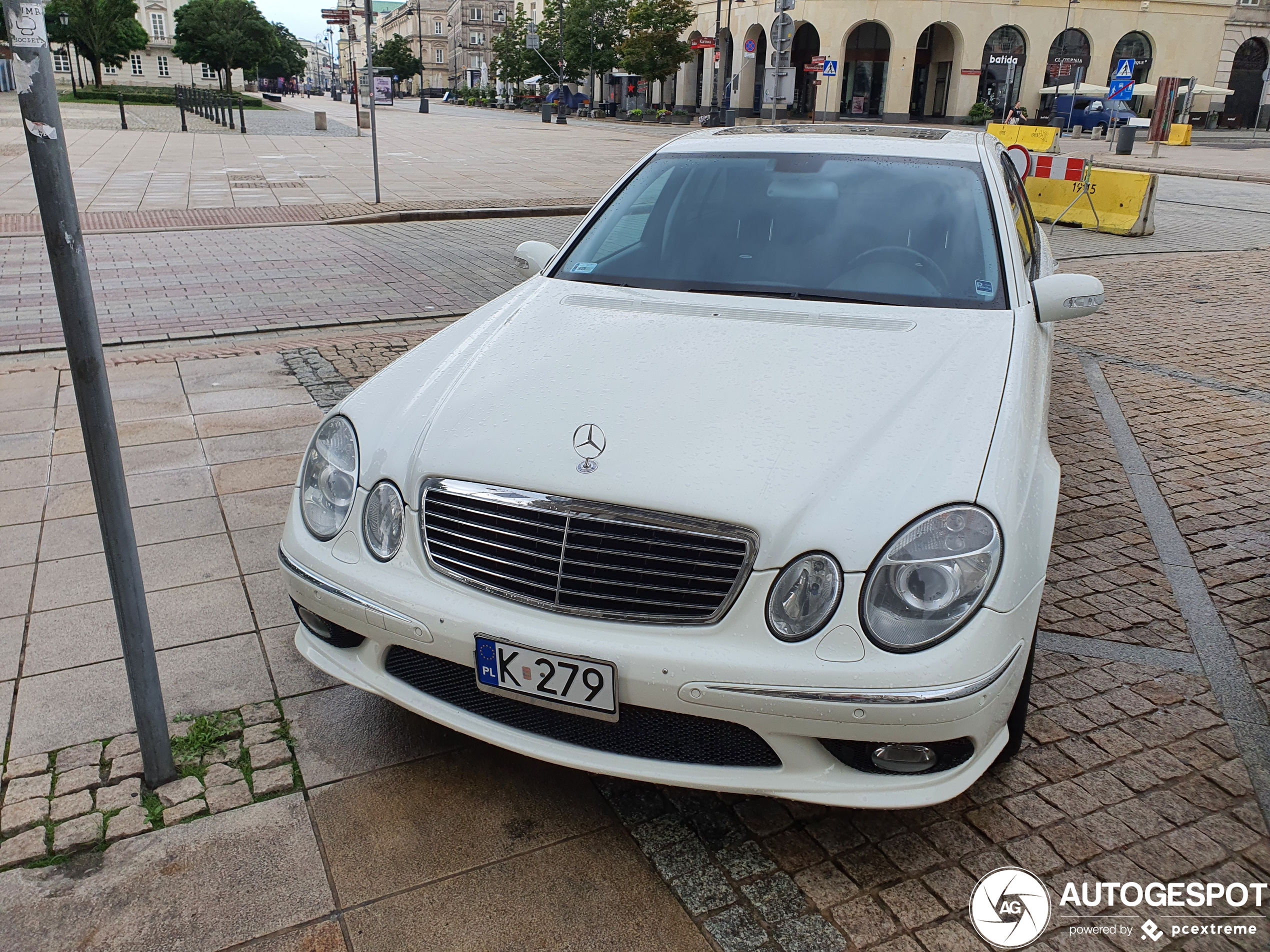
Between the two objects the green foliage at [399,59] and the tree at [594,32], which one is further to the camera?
the green foliage at [399,59]

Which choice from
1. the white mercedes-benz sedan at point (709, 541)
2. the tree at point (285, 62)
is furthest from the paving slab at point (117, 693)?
the tree at point (285, 62)

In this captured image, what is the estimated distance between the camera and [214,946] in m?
2.26

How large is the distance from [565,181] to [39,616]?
1666 cm

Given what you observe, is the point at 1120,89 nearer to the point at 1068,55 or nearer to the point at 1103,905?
the point at 1068,55

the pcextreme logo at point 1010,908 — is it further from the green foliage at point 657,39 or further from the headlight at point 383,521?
the green foliage at point 657,39

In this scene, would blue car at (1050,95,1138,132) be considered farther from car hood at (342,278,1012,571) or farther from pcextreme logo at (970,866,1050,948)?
pcextreme logo at (970,866,1050,948)

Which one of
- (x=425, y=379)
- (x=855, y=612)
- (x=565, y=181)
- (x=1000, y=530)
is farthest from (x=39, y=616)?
(x=565, y=181)

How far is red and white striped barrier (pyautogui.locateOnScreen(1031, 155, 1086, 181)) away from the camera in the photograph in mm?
14359

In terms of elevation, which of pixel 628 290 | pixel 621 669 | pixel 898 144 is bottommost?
pixel 621 669

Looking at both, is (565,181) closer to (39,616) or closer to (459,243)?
(459,243)

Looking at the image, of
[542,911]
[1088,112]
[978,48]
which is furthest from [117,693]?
[978,48]

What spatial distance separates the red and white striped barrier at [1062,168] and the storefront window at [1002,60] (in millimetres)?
41827

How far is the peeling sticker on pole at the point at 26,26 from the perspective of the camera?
210 centimetres

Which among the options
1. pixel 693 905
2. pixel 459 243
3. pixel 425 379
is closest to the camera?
pixel 693 905
